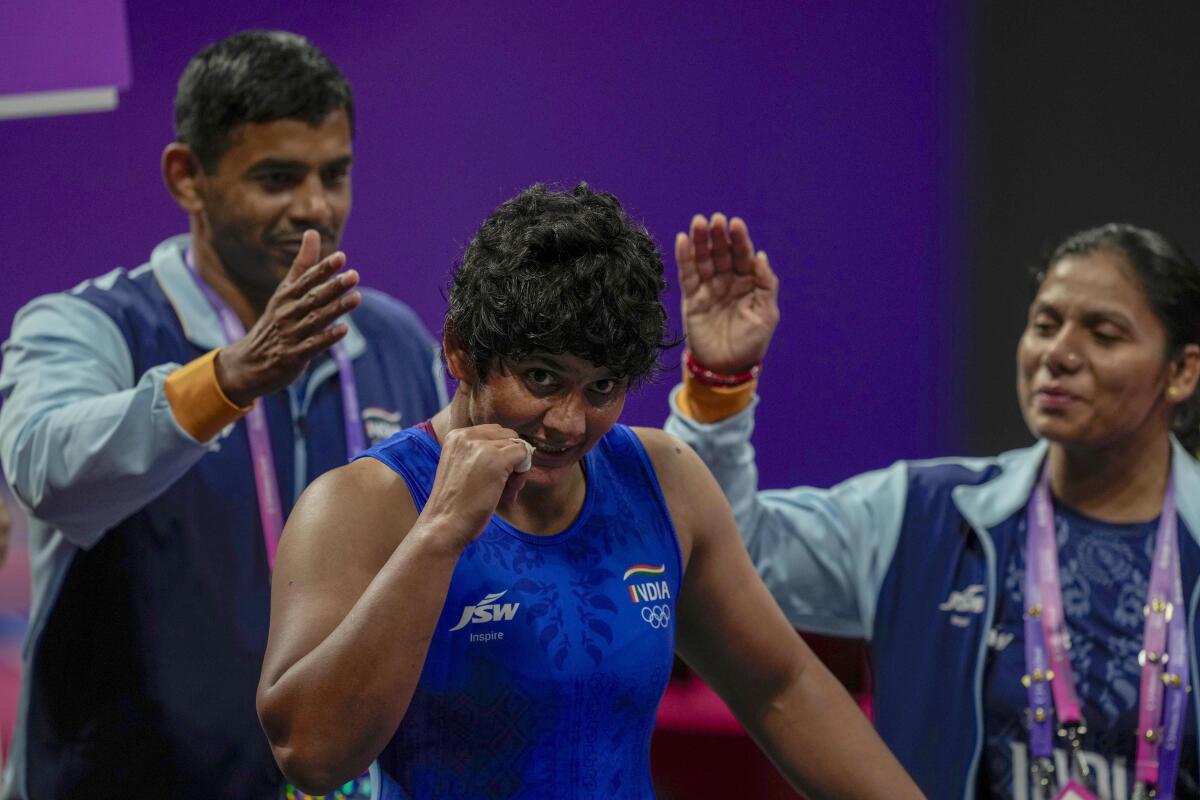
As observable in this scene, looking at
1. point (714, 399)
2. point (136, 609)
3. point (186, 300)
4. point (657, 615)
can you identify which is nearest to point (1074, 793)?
point (714, 399)

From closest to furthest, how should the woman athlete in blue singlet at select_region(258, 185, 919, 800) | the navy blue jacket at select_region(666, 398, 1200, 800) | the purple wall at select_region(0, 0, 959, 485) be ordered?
the woman athlete in blue singlet at select_region(258, 185, 919, 800) → the navy blue jacket at select_region(666, 398, 1200, 800) → the purple wall at select_region(0, 0, 959, 485)

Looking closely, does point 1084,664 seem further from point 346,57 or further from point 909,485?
point 346,57

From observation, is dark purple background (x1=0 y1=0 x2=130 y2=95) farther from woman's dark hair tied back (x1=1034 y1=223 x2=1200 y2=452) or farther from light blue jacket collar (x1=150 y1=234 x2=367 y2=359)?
woman's dark hair tied back (x1=1034 y1=223 x2=1200 y2=452)

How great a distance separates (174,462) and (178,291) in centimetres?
37

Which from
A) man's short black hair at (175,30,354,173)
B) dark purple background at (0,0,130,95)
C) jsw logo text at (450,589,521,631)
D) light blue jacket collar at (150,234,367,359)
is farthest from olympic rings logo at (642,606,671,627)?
dark purple background at (0,0,130,95)

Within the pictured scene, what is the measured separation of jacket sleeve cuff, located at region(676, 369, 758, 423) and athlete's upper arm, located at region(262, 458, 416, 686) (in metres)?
0.91

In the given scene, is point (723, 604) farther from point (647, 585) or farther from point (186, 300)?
point (186, 300)

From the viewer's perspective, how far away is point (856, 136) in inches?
132

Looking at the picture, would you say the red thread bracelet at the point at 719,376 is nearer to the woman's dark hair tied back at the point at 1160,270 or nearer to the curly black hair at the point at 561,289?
the woman's dark hair tied back at the point at 1160,270

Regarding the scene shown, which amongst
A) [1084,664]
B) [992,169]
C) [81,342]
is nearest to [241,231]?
[81,342]

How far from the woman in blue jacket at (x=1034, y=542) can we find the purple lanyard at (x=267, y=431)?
1.63ft

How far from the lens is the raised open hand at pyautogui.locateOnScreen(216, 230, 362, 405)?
76.2 inches

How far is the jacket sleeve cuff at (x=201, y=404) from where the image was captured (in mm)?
2023

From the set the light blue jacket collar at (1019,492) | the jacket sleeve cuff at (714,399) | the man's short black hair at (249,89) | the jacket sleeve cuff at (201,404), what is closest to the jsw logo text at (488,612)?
the jacket sleeve cuff at (201,404)
